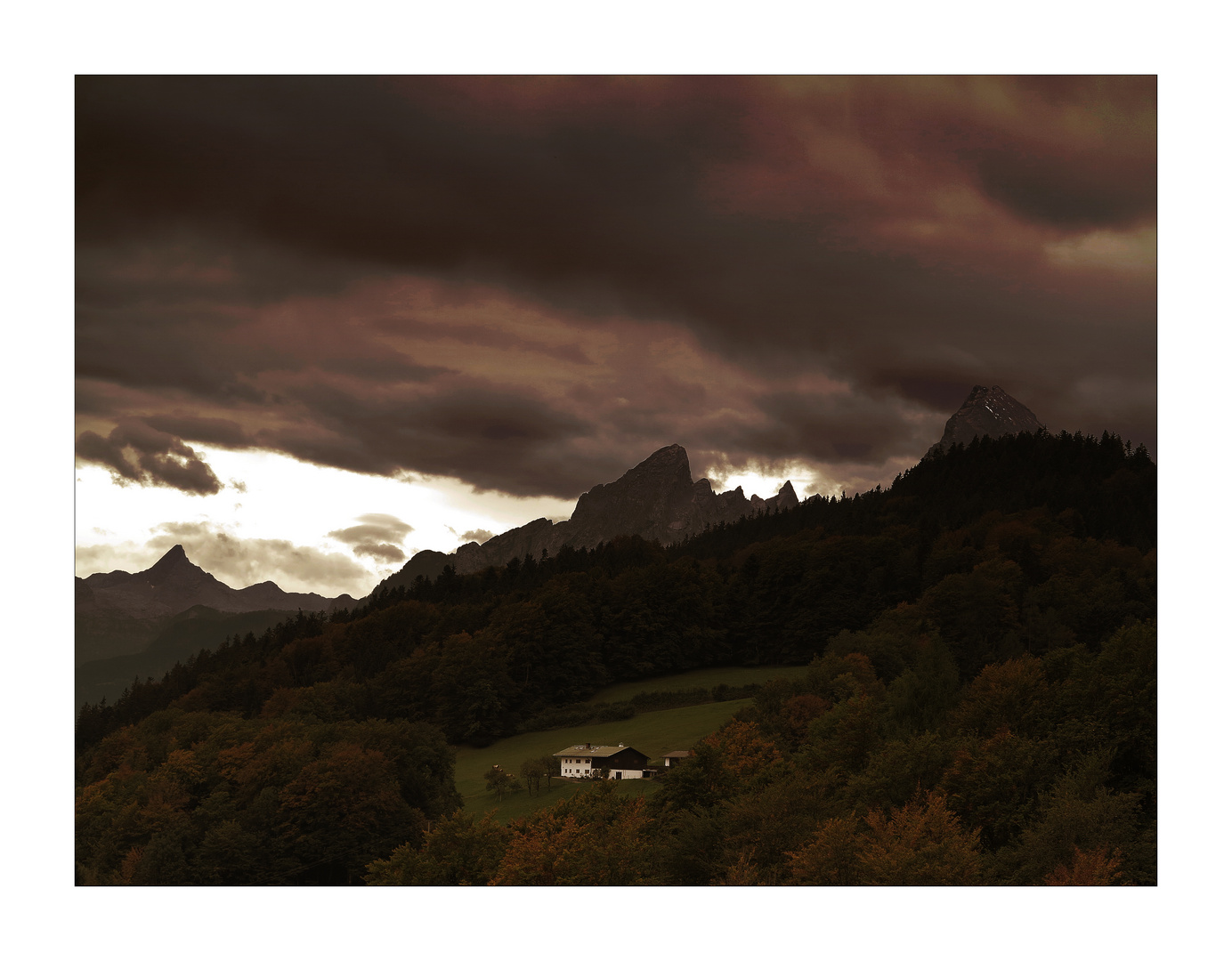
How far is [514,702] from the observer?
25812 mm

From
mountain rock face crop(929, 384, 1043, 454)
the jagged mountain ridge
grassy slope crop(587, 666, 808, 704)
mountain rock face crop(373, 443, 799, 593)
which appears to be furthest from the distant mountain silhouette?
mountain rock face crop(929, 384, 1043, 454)

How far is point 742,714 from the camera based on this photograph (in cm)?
2769

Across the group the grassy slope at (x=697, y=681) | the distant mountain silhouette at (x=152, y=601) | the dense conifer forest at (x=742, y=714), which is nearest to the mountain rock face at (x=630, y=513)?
the dense conifer forest at (x=742, y=714)

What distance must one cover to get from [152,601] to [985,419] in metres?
23.7

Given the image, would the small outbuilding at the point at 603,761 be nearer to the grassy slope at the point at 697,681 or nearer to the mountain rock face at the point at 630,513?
the grassy slope at the point at 697,681

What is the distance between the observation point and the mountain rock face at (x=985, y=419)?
2091 cm

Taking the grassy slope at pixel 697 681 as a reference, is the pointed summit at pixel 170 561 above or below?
above

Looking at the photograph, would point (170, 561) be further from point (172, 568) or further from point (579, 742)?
point (579, 742)

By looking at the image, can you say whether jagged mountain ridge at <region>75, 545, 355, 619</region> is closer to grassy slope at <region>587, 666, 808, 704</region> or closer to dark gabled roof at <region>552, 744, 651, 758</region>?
dark gabled roof at <region>552, 744, 651, 758</region>

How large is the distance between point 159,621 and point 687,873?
21676 mm

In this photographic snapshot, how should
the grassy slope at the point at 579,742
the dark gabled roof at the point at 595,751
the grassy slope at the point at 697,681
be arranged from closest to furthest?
1. the grassy slope at the point at 579,742
2. the dark gabled roof at the point at 595,751
3. the grassy slope at the point at 697,681

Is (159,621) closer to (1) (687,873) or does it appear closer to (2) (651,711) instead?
(2) (651,711)

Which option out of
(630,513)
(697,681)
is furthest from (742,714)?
(630,513)

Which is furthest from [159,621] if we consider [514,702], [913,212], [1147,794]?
[1147,794]
